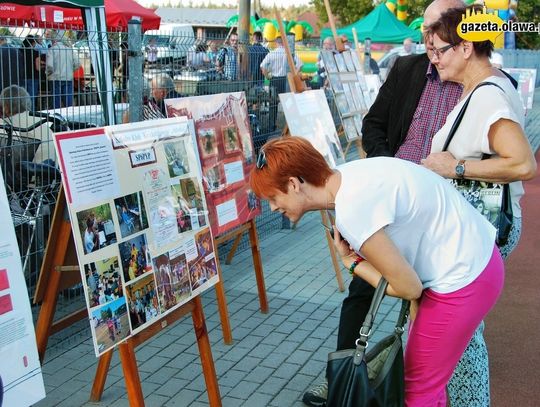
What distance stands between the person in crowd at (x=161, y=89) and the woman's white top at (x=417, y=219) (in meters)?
2.78

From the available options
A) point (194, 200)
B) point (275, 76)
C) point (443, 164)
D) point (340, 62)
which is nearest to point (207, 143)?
point (194, 200)

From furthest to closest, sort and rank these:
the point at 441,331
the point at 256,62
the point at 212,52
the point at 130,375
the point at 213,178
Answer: the point at 256,62 → the point at 212,52 → the point at 213,178 → the point at 130,375 → the point at 441,331

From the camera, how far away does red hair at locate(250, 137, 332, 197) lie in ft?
8.08

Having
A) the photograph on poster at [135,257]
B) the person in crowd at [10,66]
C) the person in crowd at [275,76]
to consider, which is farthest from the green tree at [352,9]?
the photograph on poster at [135,257]

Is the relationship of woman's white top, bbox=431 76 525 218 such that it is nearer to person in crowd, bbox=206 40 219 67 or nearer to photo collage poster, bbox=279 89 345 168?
photo collage poster, bbox=279 89 345 168

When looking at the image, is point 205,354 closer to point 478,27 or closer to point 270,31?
point 478,27

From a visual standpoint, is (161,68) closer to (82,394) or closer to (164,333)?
(164,333)

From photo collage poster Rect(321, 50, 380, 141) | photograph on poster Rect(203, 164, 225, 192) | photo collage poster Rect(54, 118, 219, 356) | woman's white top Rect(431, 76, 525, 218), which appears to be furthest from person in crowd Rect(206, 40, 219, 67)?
woman's white top Rect(431, 76, 525, 218)

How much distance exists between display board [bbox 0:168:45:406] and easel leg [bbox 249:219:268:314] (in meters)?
2.57

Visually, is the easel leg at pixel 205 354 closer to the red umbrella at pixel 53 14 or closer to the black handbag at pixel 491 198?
the black handbag at pixel 491 198

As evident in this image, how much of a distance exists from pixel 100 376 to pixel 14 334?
128 centimetres

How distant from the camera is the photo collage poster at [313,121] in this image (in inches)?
217

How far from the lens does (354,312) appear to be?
139 inches

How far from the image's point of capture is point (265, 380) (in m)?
4.11
